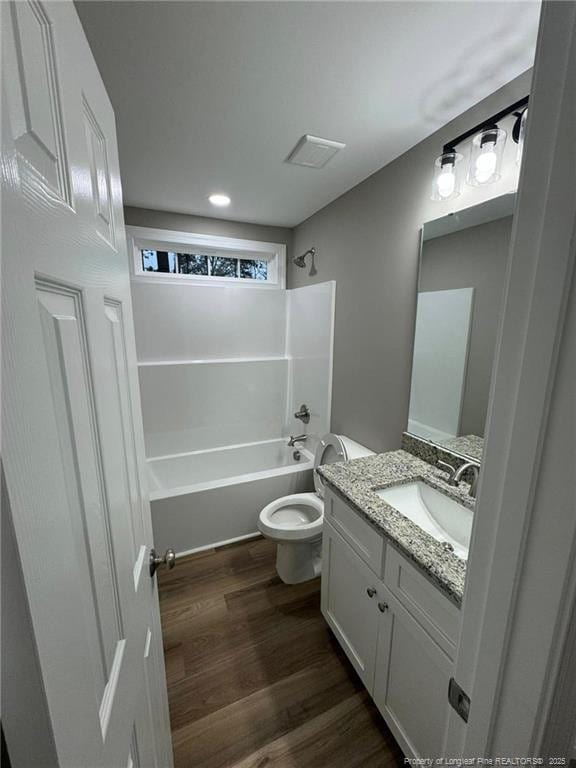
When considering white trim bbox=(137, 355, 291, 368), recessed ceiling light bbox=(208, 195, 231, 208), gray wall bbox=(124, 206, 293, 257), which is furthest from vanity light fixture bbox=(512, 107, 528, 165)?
white trim bbox=(137, 355, 291, 368)

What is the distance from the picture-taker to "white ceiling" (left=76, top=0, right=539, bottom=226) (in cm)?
92

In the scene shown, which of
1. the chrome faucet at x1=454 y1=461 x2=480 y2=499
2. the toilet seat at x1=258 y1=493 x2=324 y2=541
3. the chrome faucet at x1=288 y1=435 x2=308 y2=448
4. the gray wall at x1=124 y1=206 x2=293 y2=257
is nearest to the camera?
the chrome faucet at x1=454 y1=461 x2=480 y2=499

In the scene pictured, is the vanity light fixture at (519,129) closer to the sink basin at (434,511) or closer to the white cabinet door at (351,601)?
the sink basin at (434,511)

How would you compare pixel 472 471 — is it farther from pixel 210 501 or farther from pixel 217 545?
pixel 217 545

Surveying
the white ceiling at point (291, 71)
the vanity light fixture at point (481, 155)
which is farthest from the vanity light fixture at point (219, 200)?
the vanity light fixture at point (481, 155)

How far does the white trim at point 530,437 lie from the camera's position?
38 cm

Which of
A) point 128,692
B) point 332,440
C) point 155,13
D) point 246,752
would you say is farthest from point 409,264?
point 246,752

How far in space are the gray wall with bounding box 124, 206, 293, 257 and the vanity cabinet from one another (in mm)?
2386

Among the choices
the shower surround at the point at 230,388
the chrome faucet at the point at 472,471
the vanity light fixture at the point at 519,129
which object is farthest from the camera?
the shower surround at the point at 230,388

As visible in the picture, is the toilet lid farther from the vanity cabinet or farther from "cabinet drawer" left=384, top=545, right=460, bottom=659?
"cabinet drawer" left=384, top=545, right=460, bottom=659

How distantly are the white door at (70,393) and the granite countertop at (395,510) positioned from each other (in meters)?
0.78

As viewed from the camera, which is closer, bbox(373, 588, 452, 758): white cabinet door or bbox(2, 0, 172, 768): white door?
bbox(2, 0, 172, 768): white door

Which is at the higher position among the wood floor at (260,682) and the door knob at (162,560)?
the door knob at (162,560)

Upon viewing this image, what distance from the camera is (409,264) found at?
1.66 metres
